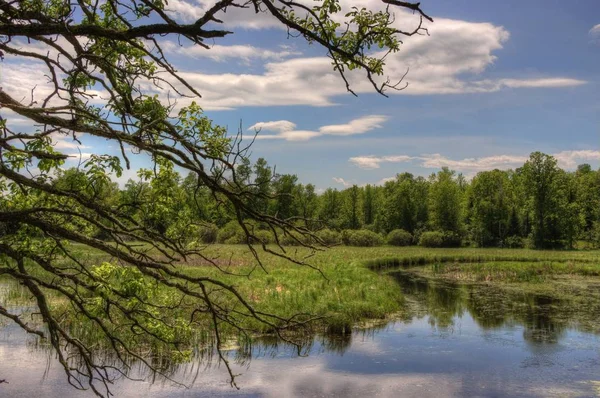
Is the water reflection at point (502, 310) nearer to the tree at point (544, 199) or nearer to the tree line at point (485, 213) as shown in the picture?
the tree line at point (485, 213)

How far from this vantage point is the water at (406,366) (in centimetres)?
1291

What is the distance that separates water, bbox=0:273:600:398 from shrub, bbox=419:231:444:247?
5349 centimetres

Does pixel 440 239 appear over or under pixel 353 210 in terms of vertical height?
under

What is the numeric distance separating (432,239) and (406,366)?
203 ft

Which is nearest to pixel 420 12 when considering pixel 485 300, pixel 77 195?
pixel 77 195

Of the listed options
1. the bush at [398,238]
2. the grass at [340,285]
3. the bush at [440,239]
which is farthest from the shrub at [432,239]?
the grass at [340,285]

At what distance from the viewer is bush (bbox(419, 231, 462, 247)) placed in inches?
2948

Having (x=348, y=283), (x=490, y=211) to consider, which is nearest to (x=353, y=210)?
(x=490, y=211)

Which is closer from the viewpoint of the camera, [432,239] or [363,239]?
[363,239]

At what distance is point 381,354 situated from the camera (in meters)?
16.3

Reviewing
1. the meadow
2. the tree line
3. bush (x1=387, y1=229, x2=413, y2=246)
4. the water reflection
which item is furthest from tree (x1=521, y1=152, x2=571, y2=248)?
the water reflection

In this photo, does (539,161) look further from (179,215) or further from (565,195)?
(179,215)

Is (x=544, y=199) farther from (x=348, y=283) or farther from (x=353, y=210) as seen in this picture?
(x=348, y=283)

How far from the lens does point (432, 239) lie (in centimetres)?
7494
